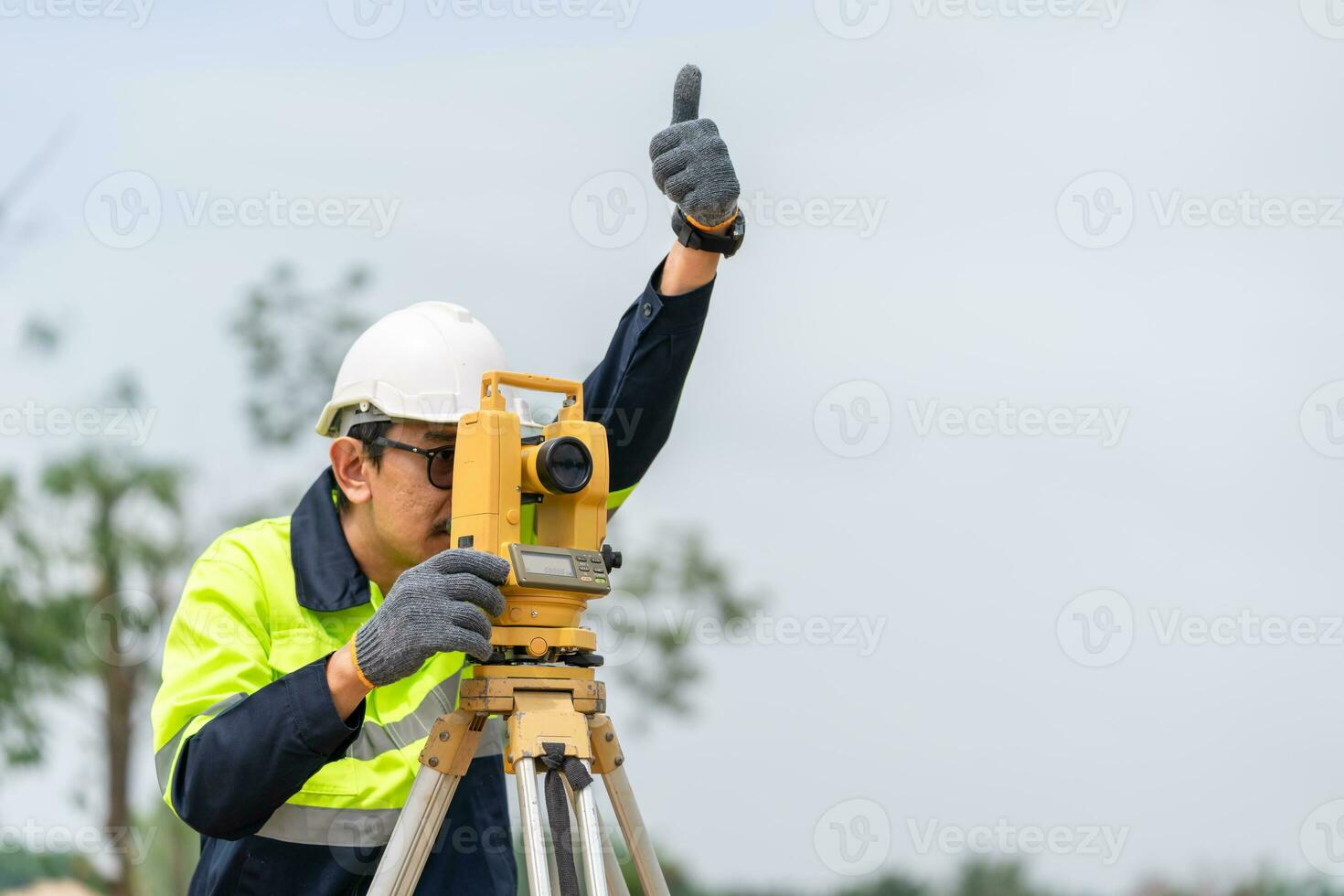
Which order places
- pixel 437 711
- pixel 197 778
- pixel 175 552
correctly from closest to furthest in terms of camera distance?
→ 1. pixel 197 778
2. pixel 437 711
3. pixel 175 552

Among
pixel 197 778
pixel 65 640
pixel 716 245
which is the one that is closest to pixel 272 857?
pixel 197 778

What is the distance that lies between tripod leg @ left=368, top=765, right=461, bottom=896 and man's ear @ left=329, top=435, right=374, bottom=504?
29.8 inches

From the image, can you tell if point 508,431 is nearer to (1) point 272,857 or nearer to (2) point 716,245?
(2) point 716,245

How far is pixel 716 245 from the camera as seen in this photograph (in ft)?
10.5

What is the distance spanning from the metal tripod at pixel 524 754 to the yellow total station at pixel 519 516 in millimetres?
69

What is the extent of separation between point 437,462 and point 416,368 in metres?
0.23

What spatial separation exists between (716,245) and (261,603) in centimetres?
135

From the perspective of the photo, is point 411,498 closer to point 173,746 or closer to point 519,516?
point 519,516

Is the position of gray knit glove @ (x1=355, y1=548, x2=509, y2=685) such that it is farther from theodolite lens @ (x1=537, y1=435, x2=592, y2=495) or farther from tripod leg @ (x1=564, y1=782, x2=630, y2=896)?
tripod leg @ (x1=564, y1=782, x2=630, y2=896)

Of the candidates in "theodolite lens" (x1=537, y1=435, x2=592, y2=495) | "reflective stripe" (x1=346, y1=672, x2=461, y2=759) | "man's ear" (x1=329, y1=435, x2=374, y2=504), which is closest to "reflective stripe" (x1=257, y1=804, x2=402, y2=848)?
"reflective stripe" (x1=346, y1=672, x2=461, y2=759)

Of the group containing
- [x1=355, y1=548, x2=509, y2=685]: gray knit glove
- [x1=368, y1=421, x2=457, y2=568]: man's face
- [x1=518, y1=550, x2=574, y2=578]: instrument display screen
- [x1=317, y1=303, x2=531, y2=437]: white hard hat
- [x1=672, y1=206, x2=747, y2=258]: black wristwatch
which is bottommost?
[x1=355, y1=548, x2=509, y2=685]: gray knit glove

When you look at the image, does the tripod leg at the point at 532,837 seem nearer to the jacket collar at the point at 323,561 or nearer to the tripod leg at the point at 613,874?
the tripod leg at the point at 613,874

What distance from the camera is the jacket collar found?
119 inches

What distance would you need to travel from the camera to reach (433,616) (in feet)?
8.07
